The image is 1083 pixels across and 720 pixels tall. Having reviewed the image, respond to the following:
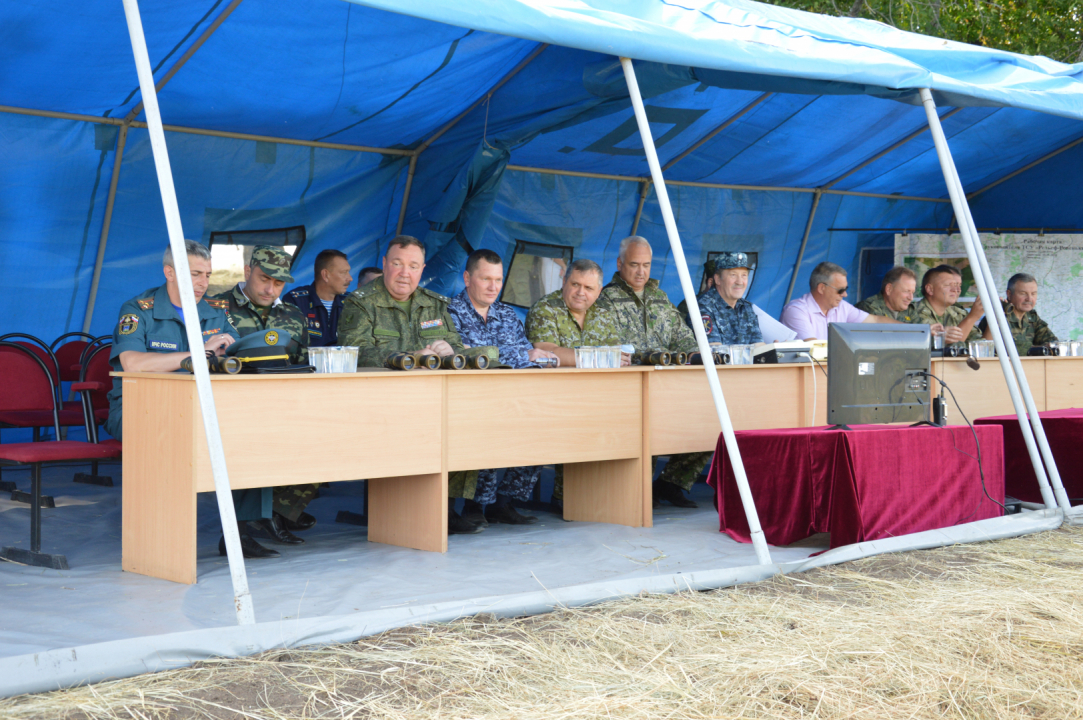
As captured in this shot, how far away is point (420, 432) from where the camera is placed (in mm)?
3574

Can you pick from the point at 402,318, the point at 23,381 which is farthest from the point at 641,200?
the point at 23,381

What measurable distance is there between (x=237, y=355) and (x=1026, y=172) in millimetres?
6906

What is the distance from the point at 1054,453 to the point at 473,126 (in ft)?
10.9

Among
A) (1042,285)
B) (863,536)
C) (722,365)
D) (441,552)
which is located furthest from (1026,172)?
(441,552)

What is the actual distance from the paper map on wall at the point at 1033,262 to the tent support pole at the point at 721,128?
8.77 feet

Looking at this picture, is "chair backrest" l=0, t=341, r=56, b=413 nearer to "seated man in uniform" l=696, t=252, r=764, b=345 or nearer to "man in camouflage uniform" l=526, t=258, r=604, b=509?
"man in camouflage uniform" l=526, t=258, r=604, b=509

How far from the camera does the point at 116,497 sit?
4.77 metres

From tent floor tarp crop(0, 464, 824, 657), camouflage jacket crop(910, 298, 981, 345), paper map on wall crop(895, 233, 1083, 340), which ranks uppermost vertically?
paper map on wall crop(895, 233, 1083, 340)

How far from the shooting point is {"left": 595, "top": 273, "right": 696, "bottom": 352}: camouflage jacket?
16.6ft

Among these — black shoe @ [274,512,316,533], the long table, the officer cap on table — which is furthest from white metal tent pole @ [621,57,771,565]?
black shoe @ [274,512,316,533]

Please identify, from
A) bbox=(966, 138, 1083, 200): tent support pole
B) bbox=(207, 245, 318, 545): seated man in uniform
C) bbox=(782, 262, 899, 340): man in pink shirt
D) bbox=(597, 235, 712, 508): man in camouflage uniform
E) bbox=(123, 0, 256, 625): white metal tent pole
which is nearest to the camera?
bbox=(123, 0, 256, 625): white metal tent pole

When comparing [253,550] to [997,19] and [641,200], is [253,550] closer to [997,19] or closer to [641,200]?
[641,200]

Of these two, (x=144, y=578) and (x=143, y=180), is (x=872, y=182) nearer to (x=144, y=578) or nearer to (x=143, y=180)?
(x=143, y=180)

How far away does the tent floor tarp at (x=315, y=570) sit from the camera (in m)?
2.62
